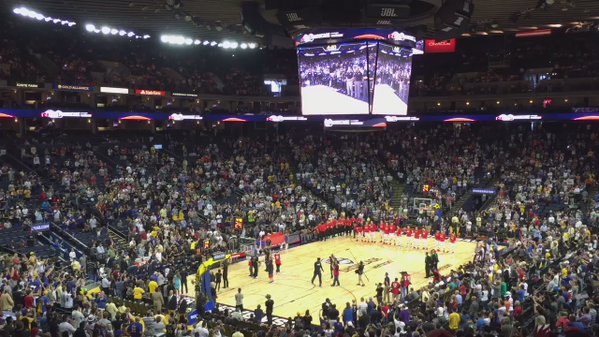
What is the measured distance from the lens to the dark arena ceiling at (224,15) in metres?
24.2

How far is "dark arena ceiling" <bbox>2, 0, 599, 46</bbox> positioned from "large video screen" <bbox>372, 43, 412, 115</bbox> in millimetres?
1204

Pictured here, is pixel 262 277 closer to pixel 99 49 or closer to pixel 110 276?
pixel 110 276

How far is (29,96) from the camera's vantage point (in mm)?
39875

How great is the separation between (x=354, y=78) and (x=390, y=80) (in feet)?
5.47

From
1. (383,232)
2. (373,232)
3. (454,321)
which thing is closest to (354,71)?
(454,321)

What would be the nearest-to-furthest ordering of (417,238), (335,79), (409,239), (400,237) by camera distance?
(335,79) < (417,238) < (409,239) < (400,237)

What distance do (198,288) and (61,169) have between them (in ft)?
55.7

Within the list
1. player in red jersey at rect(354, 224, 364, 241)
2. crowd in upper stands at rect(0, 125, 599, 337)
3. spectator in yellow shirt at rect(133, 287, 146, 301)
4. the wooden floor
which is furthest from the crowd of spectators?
spectator in yellow shirt at rect(133, 287, 146, 301)

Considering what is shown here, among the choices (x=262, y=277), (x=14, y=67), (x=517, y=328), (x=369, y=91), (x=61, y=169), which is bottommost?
(x=262, y=277)

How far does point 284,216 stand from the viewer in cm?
3522

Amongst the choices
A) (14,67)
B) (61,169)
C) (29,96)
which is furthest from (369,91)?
(29,96)

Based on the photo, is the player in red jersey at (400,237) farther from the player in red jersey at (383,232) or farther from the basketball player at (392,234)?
the player in red jersey at (383,232)

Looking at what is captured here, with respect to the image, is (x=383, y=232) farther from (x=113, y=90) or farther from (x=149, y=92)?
(x=113, y=90)

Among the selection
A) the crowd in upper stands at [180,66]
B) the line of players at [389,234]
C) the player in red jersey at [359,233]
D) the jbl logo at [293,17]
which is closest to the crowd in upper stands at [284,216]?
the line of players at [389,234]
